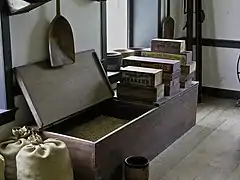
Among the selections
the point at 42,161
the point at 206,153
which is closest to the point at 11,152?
the point at 42,161

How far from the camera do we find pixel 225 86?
4605 millimetres

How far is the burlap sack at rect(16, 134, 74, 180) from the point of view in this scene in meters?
2.21

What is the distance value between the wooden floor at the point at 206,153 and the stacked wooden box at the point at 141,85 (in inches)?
17.5

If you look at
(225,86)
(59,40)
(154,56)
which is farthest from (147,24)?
(59,40)

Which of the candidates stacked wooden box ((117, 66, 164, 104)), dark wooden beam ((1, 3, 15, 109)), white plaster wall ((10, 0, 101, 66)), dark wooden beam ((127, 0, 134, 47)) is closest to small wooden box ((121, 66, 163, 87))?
stacked wooden box ((117, 66, 164, 104))

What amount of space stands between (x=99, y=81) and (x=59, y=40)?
474mm

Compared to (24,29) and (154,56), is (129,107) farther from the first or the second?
(24,29)

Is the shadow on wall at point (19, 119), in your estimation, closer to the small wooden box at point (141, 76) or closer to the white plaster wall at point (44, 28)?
the white plaster wall at point (44, 28)

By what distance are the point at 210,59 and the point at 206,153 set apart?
1689 millimetres

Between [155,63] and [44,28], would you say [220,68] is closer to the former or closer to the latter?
[155,63]

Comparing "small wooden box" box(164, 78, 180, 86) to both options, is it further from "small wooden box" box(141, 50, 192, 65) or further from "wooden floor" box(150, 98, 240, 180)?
"wooden floor" box(150, 98, 240, 180)

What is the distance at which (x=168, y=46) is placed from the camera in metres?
3.54

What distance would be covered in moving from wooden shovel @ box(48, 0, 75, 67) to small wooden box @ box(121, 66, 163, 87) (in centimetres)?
46

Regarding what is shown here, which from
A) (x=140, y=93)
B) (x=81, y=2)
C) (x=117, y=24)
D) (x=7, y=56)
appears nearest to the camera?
(x=7, y=56)
